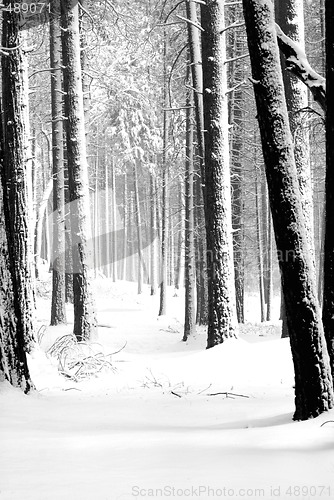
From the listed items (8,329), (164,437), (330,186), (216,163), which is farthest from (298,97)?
(164,437)

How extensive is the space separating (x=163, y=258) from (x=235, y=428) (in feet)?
60.4

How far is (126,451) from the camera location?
12.3 feet

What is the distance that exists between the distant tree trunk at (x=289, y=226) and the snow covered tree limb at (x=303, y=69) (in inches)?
20.8

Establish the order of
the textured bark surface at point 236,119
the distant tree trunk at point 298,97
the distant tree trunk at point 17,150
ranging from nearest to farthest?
the distant tree trunk at point 17,150 → the distant tree trunk at point 298,97 → the textured bark surface at point 236,119

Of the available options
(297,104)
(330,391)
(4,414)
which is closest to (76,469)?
(4,414)

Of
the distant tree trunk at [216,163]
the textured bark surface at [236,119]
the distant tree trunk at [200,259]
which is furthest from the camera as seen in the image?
the distant tree trunk at [200,259]

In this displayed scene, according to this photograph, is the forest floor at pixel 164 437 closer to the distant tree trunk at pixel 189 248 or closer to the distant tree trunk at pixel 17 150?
the distant tree trunk at pixel 17 150

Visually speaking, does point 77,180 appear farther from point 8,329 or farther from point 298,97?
point 8,329

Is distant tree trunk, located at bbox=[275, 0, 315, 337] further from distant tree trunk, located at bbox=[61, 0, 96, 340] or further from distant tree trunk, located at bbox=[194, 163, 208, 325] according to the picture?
distant tree trunk, located at bbox=[194, 163, 208, 325]

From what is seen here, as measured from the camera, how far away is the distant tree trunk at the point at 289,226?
4.39m

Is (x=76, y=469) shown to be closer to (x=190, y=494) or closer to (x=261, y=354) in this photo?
(x=190, y=494)

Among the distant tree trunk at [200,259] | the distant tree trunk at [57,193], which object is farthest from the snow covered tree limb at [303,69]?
the distant tree trunk at [200,259]

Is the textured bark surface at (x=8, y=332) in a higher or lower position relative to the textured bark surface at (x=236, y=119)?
lower

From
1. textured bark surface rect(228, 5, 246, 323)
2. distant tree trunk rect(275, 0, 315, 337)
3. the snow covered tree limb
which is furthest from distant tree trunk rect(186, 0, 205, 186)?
the snow covered tree limb
